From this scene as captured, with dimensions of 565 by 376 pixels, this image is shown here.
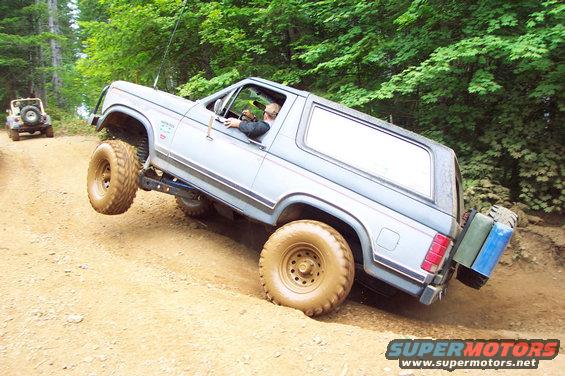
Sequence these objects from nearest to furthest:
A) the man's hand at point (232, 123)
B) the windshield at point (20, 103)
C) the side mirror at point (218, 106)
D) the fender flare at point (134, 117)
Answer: the man's hand at point (232, 123), the side mirror at point (218, 106), the fender flare at point (134, 117), the windshield at point (20, 103)

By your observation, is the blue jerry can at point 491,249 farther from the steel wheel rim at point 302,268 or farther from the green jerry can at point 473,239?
the steel wheel rim at point 302,268

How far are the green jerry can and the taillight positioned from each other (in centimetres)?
32

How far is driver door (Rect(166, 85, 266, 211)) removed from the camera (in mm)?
4336

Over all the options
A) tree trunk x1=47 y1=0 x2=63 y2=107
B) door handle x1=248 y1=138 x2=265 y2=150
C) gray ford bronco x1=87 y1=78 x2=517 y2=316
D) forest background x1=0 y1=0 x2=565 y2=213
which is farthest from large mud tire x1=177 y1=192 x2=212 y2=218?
tree trunk x1=47 y1=0 x2=63 y2=107

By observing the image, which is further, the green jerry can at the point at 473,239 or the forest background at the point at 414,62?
the forest background at the point at 414,62

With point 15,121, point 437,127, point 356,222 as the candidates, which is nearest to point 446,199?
point 356,222

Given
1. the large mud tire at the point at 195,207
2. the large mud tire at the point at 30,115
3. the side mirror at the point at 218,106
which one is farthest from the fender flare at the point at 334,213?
the large mud tire at the point at 30,115

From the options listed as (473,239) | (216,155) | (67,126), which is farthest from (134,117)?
(67,126)

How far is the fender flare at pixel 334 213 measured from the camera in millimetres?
3750

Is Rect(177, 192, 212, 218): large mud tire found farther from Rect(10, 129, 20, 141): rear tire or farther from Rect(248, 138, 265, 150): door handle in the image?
Rect(10, 129, 20, 141): rear tire

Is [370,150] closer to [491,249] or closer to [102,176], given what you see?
[491,249]

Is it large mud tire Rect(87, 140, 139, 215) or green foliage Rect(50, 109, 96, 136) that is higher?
Result: large mud tire Rect(87, 140, 139, 215)

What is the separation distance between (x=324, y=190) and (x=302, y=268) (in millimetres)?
793

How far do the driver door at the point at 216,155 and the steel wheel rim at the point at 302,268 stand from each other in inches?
30.9
